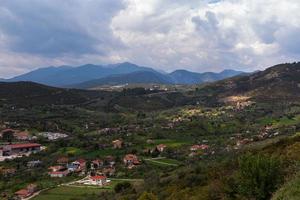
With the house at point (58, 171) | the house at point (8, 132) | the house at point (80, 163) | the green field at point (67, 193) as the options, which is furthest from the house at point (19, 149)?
the green field at point (67, 193)

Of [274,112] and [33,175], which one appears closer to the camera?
[33,175]

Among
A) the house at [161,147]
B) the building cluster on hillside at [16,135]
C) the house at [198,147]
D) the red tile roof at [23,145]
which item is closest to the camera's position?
the house at [198,147]

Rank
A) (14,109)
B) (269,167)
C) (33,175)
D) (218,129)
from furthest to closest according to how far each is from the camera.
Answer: (14,109), (218,129), (33,175), (269,167)

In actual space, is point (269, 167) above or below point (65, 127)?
above

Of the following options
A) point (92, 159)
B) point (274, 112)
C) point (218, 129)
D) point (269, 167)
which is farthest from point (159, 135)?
point (269, 167)

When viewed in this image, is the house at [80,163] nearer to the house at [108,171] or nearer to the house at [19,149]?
the house at [108,171]

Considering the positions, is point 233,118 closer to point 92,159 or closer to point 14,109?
point 92,159

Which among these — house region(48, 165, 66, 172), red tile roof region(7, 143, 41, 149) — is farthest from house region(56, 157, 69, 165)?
red tile roof region(7, 143, 41, 149)

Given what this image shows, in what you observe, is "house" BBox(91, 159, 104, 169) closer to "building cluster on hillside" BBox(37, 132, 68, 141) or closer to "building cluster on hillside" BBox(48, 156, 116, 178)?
"building cluster on hillside" BBox(48, 156, 116, 178)
